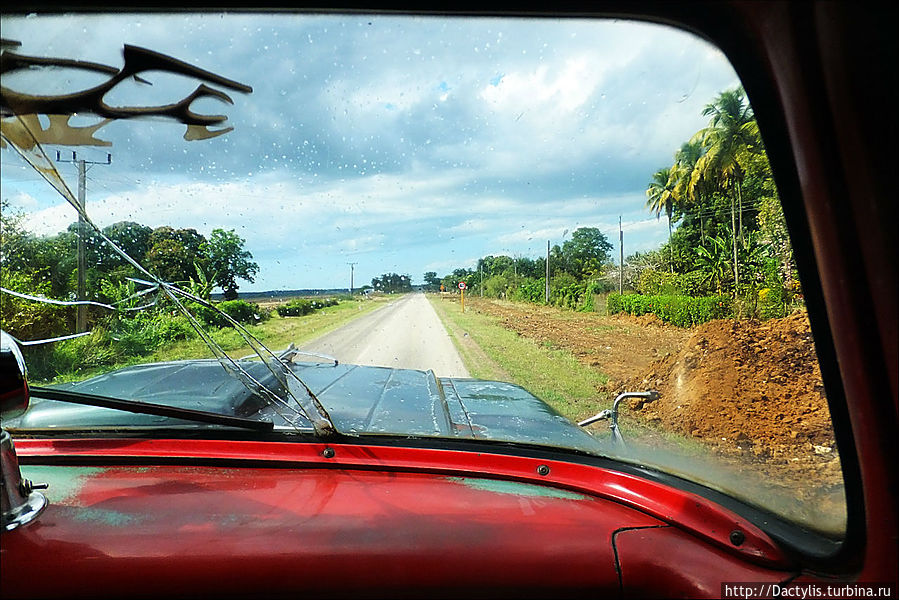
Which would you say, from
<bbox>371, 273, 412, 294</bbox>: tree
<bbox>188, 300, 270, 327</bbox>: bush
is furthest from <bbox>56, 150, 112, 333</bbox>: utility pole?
<bbox>371, 273, 412, 294</bbox>: tree

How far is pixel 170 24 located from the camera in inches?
54.3

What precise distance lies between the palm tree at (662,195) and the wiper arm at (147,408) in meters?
1.29

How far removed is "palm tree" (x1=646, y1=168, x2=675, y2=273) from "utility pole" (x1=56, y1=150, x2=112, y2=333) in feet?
4.78

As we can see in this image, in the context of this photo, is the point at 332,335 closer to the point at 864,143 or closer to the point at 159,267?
the point at 159,267

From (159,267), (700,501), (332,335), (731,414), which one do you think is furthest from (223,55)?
(700,501)

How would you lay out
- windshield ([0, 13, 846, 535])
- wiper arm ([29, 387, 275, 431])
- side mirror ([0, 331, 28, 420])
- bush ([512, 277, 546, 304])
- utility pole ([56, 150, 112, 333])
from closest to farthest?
side mirror ([0, 331, 28, 420]) < windshield ([0, 13, 846, 535]) < utility pole ([56, 150, 112, 333]) < wiper arm ([29, 387, 275, 431]) < bush ([512, 277, 546, 304])

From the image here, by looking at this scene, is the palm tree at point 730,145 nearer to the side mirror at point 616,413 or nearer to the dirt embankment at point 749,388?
the dirt embankment at point 749,388

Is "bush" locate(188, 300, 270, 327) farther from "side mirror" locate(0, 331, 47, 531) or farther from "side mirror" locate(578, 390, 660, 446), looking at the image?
"side mirror" locate(578, 390, 660, 446)

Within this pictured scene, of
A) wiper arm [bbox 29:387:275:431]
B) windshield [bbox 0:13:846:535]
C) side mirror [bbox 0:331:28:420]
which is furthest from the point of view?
wiper arm [bbox 29:387:275:431]

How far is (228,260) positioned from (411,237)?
580 mm

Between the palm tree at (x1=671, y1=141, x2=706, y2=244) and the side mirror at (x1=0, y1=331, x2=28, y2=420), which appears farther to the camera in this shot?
the palm tree at (x1=671, y1=141, x2=706, y2=244)

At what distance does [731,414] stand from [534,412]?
651mm

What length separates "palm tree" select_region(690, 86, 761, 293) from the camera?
128 cm

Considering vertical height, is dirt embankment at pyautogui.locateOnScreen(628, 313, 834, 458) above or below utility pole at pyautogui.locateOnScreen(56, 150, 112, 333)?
below
